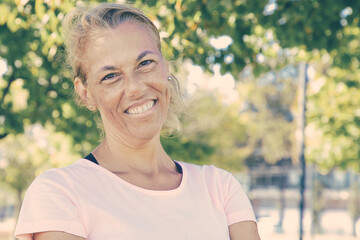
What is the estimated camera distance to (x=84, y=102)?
2.15 m

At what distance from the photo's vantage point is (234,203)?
214 centimetres

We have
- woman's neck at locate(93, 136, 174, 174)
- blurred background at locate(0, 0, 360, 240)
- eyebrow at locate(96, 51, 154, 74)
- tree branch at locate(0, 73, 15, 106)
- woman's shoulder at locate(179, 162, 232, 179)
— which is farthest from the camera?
tree branch at locate(0, 73, 15, 106)

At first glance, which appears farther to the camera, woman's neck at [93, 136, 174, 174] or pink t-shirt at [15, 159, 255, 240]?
woman's neck at [93, 136, 174, 174]

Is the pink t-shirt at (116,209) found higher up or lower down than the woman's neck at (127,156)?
lower down

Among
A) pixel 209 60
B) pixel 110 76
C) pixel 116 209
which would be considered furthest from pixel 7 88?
pixel 116 209

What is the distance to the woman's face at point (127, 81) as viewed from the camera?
6.43ft

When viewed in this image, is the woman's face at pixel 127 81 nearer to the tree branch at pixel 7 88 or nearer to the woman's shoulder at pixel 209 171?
the woman's shoulder at pixel 209 171

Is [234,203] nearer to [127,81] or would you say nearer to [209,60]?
[127,81]

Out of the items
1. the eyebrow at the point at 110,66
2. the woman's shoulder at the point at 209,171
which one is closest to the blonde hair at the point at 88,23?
the eyebrow at the point at 110,66

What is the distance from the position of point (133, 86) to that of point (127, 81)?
27mm

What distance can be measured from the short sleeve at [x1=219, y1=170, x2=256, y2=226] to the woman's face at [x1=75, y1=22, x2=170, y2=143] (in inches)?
13.9

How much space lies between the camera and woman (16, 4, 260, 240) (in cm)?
179

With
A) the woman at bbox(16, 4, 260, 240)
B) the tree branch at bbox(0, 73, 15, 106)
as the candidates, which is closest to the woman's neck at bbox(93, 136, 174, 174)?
the woman at bbox(16, 4, 260, 240)

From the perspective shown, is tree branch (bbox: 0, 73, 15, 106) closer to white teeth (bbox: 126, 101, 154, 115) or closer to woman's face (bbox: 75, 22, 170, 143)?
woman's face (bbox: 75, 22, 170, 143)
